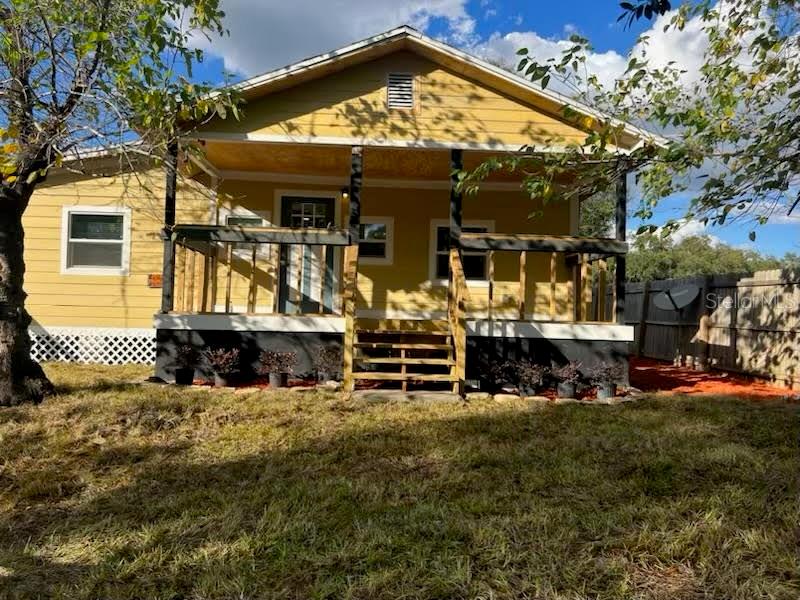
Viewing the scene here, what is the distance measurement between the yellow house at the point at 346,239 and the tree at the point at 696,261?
89.4 ft

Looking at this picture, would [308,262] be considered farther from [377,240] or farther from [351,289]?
[351,289]

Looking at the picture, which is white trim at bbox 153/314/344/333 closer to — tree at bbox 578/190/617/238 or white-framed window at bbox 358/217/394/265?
white-framed window at bbox 358/217/394/265

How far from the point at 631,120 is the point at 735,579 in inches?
170

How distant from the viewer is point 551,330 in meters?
7.48

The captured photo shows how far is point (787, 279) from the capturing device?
8.23m

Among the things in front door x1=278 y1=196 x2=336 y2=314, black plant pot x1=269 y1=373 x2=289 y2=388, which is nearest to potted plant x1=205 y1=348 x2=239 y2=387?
black plant pot x1=269 y1=373 x2=289 y2=388

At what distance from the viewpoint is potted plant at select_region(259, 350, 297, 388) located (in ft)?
23.1

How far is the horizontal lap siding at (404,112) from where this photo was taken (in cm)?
757

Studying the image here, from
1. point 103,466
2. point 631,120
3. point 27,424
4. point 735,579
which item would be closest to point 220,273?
point 27,424

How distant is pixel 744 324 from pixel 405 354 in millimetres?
5620

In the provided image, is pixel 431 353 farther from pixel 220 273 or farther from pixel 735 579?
pixel 735 579

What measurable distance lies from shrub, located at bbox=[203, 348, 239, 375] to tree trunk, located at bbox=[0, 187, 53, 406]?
1863 mm

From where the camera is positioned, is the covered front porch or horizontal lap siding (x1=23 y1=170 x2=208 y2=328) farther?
horizontal lap siding (x1=23 y1=170 x2=208 y2=328)

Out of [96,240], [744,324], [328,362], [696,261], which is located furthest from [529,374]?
[696,261]
